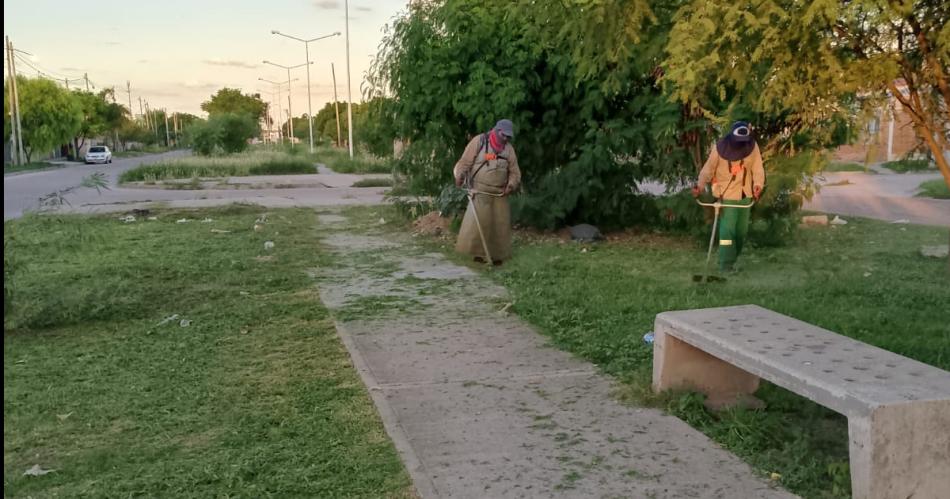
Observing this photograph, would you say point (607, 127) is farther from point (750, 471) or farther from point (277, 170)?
point (277, 170)

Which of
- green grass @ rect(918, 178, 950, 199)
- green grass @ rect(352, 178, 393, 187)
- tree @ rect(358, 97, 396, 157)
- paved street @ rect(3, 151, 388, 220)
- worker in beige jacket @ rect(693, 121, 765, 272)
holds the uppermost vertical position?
tree @ rect(358, 97, 396, 157)

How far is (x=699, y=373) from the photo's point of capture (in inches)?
187

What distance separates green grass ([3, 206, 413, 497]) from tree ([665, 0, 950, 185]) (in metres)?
2.81

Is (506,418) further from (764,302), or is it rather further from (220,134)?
(220,134)

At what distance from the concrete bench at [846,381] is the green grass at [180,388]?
169cm

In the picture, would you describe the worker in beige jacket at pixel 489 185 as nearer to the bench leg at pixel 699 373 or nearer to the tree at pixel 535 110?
the tree at pixel 535 110

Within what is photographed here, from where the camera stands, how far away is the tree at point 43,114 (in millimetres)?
58188

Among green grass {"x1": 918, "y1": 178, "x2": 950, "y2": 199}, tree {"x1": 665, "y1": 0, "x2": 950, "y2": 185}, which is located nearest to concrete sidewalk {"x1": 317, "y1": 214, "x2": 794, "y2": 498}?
tree {"x1": 665, "y1": 0, "x2": 950, "y2": 185}

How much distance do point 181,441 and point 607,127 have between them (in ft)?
26.8

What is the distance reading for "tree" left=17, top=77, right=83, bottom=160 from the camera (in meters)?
58.2

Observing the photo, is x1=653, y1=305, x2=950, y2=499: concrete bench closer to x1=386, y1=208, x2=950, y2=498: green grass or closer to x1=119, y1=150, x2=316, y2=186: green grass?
x1=386, y1=208, x2=950, y2=498: green grass

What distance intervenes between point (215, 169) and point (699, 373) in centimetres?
3391

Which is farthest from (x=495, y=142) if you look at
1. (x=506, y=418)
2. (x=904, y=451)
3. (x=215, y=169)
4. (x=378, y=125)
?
(x=215, y=169)

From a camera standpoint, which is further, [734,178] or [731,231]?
[731,231]
